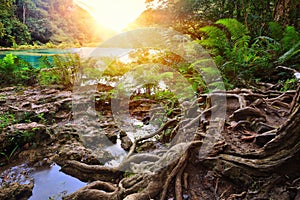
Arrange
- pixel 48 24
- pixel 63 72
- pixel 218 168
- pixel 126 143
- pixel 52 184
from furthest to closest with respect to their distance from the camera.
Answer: pixel 48 24 → pixel 63 72 → pixel 126 143 → pixel 52 184 → pixel 218 168

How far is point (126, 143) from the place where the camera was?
12.5 feet

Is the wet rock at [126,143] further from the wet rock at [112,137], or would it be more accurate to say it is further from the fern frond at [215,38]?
the fern frond at [215,38]

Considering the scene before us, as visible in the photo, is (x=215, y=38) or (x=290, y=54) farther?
(x=215, y=38)

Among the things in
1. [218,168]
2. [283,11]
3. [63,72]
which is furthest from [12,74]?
[283,11]

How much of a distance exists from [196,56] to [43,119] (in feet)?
15.3

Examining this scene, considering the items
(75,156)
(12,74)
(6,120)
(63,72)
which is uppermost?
(63,72)

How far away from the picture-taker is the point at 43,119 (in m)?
4.61

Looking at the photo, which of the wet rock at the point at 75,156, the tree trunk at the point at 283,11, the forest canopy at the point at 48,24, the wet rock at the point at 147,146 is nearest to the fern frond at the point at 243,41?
the tree trunk at the point at 283,11

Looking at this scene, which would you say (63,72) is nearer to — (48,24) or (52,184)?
(52,184)

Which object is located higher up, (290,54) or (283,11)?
(283,11)

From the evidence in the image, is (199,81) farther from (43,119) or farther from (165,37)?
(165,37)

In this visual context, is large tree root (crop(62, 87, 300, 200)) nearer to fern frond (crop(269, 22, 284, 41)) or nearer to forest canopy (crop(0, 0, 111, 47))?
fern frond (crop(269, 22, 284, 41))

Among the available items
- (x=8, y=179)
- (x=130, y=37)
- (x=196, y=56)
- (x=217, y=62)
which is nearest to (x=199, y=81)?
(x=217, y=62)

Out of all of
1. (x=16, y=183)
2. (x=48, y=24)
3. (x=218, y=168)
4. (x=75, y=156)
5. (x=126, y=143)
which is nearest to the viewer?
(x=218, y=168)
